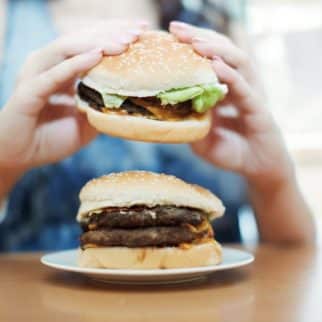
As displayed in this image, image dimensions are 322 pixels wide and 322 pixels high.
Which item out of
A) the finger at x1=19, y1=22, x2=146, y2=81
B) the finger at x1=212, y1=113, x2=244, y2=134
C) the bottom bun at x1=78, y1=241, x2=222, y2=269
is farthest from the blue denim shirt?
the bottom bun at x1=78, y1=241, x2=222, y2=269

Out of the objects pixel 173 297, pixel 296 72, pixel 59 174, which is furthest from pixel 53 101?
pixel 296 72

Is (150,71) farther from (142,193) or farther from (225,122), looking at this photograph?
(225,122)

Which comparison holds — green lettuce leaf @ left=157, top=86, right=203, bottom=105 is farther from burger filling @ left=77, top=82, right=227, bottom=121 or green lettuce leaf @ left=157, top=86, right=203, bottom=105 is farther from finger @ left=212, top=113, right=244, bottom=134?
finger @ left=212, top=113, right=244, bottom=134

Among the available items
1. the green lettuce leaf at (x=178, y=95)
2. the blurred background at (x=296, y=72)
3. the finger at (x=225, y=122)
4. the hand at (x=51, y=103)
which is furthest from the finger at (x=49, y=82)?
the blurred background at (x=296, y=72)

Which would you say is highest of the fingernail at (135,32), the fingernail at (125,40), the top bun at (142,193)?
the fingernail at (135,32)

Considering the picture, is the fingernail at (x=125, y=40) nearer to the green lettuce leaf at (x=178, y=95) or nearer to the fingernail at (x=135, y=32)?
the fingernail at (x=135, y=32)
